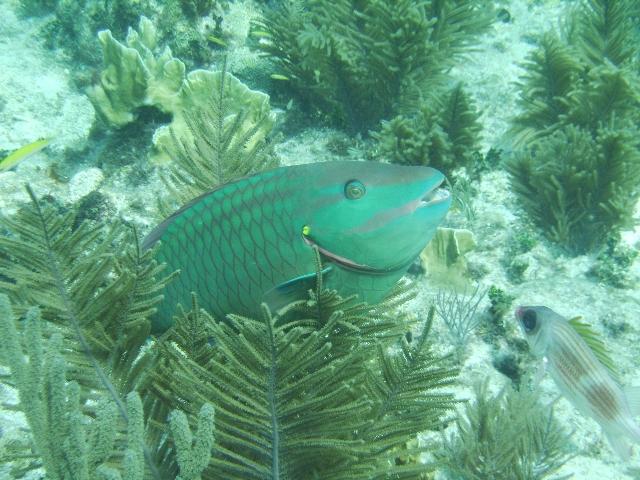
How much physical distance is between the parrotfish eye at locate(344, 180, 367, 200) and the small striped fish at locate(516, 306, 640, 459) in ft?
6.50

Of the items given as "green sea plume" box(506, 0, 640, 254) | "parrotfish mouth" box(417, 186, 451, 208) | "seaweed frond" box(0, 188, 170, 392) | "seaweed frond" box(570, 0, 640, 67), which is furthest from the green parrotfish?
"seaweed frond" box(570, 0, 640, 67)

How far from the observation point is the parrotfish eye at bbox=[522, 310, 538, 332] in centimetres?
328

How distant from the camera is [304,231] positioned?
2.04 meters

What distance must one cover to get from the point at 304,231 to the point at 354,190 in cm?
29

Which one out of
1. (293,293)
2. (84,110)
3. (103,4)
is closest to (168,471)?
(293,293)

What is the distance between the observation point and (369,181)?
200 cm

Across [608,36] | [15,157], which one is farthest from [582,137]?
[15,157]

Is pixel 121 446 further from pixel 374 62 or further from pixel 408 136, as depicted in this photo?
pixel 374 62

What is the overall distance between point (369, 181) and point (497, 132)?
19.9 ft

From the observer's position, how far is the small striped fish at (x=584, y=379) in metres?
2.94

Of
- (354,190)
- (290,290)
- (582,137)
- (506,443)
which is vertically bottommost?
(506,443)

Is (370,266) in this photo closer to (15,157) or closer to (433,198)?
(433,198)

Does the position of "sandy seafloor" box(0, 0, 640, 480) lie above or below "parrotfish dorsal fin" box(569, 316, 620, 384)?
above

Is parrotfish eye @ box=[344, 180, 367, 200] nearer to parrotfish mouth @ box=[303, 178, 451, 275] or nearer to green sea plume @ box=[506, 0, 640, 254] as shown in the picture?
parrotfish mouth @ box=[303, 178, 451, 275]
